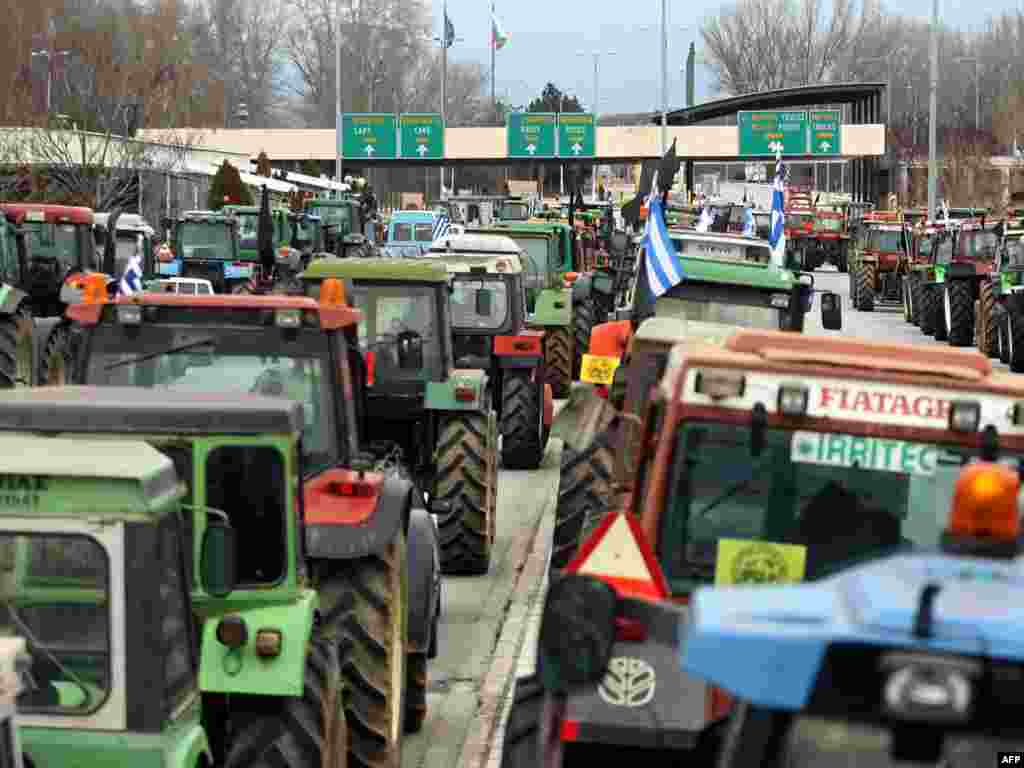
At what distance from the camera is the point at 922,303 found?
4188 centimetres

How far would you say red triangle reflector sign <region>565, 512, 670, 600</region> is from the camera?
215 inches

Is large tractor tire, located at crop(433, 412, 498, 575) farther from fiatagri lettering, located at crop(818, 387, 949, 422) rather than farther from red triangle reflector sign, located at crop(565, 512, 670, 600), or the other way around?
red triangle reflector sign, located at crop(565, 512, 670, 600)

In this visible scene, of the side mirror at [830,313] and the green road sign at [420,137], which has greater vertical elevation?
the green road sign at [420,137]

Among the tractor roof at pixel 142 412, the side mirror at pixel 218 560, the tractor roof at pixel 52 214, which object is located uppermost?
the tractor roof at pixel 52 214

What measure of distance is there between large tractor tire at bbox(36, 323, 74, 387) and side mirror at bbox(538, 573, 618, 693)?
15623mm

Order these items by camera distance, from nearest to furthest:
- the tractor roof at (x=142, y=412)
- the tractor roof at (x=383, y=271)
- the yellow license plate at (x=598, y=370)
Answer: the tractor roof at (x=142, y=412) < the yellow license plate at (x=598, y=370) < the tractor roof at (x=383, y=271)

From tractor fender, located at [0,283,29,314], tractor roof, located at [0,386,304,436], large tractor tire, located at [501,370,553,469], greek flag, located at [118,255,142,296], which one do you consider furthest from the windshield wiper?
large tractor tire, located at [501,370,553,469]

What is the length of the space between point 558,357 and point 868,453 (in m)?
19.5

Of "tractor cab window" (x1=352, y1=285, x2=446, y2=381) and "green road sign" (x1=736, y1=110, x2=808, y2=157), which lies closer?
"tractor cab window" (x1=352, y1=285, x2=446, y2=381)

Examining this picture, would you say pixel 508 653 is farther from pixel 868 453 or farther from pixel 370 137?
pixel 370 137

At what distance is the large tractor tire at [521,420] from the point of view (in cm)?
1952

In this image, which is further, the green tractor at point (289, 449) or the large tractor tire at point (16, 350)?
the large tractor tire at point (16, 350)

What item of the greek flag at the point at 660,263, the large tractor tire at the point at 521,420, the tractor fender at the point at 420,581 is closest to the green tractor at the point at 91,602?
the tractor fender at the point at 420,581

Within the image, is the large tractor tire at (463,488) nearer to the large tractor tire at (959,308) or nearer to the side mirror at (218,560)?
the side mirror at (218,560)
